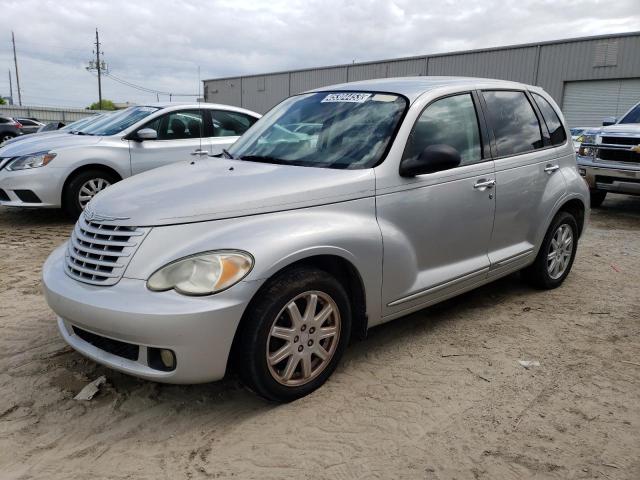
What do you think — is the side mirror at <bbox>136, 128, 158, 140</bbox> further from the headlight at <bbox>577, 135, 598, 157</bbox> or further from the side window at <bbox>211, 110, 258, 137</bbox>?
the headlight at <bbox>577, 135, 598, 157</bbox>

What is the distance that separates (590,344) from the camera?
12.8 feet

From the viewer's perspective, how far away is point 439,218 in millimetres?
3617

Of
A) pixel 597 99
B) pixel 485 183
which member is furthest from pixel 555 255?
pixel 597 99

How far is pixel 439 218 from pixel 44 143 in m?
5.83

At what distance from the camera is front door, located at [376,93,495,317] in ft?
11.1

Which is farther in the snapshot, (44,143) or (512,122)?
(44,143)

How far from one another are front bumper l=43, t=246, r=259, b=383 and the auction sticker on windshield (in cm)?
175

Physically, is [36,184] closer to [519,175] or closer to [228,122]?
[228,122]

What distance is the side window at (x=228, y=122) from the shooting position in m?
8.05

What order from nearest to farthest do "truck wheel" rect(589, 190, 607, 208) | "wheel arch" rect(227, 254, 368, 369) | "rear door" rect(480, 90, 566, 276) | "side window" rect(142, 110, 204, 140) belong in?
"wheel arch" rect(227, 254, 368, 369) → "rear door" rect(480, 90, 566, 276) → "side window" rect(142, 110, 204, 140) → "truck wheel" rect(589, 190, 607, 208)

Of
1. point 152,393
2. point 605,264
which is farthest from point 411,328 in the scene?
point 605,264

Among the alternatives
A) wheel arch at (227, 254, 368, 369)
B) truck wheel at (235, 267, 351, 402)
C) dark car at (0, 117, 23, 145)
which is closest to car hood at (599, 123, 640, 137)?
wheel arch at (227, 254, 368, 369)

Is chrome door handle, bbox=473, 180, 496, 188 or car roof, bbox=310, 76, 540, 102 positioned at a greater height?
car roof, bbox=310, 76, 540, 102

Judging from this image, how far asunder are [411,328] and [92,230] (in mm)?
2325
